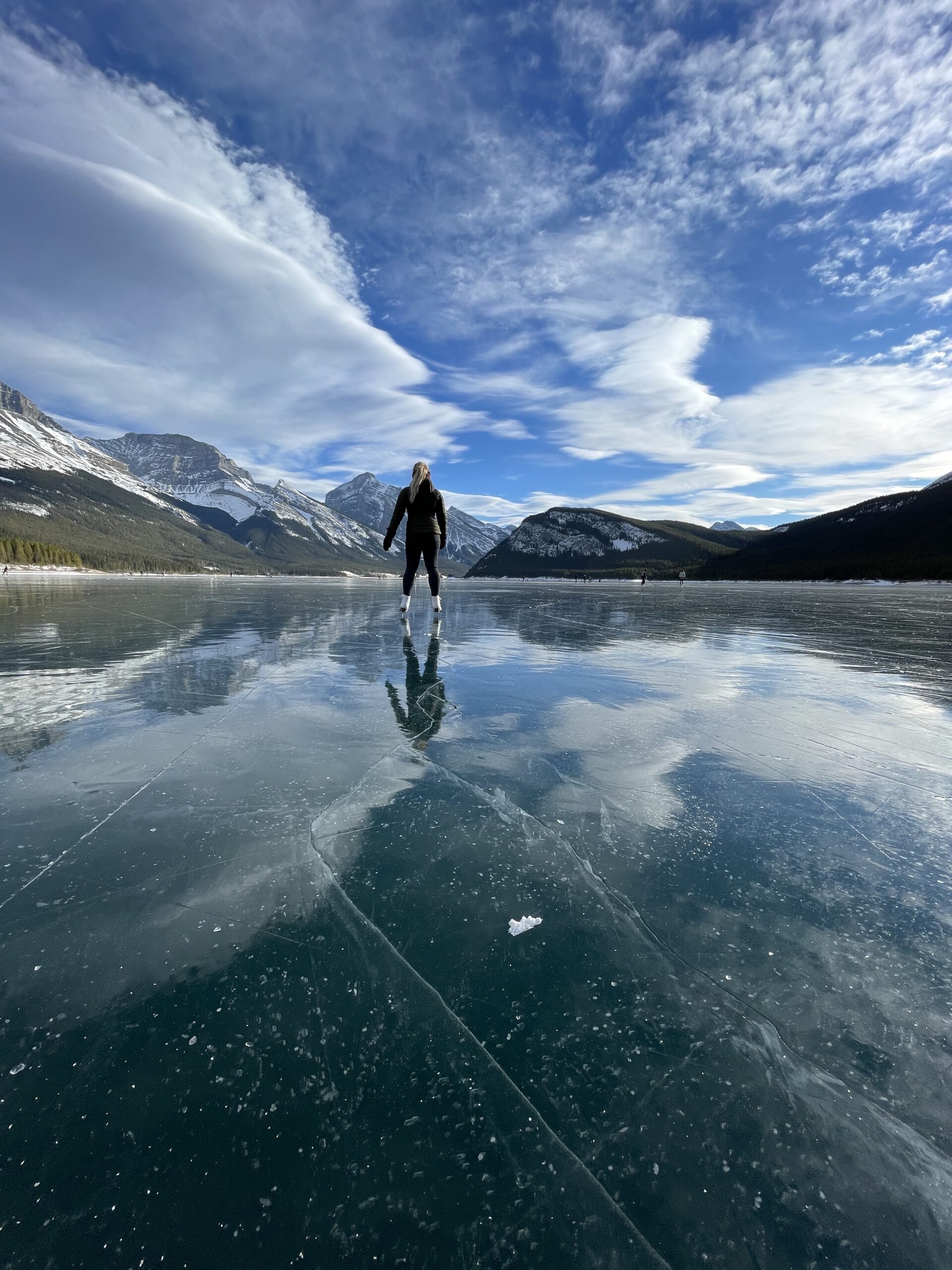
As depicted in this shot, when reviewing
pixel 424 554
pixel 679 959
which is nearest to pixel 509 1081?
→ pixel 679 959

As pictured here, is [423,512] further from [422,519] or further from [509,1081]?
[509,1081]

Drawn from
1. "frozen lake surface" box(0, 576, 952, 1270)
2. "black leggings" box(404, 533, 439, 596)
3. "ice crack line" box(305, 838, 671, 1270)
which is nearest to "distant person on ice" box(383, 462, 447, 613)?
"black leggings" box(404, 533, 439, 596)

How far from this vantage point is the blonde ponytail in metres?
10.9

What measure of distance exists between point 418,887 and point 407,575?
33.8ft

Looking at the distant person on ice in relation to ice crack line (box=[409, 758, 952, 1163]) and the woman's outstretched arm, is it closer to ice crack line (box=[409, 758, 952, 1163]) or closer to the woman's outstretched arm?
the woman's outstretched arm

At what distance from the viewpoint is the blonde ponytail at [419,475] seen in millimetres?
10859

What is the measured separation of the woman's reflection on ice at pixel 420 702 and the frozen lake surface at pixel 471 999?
32cm

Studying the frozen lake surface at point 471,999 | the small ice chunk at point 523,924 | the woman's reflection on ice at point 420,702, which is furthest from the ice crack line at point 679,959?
the woman's reflection on ice at point 420,702

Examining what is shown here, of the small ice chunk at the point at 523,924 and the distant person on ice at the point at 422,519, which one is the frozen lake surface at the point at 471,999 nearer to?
the small ice chunk at the point at 523,924

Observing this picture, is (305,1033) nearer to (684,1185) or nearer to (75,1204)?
(75,1204)

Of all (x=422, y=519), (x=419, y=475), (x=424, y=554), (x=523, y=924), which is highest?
(x=419, y=475)

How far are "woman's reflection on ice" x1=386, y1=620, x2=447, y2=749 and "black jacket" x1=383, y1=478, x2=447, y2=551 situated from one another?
3905mm

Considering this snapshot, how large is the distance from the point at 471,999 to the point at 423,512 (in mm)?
10268

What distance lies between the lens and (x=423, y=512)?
11.2m
